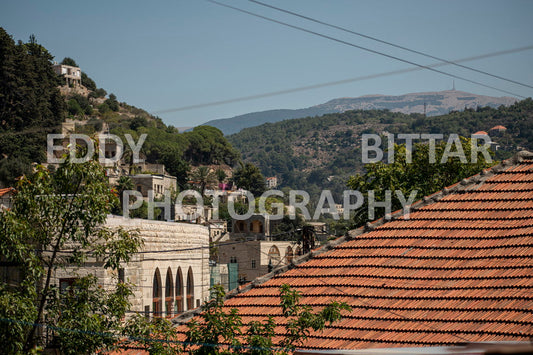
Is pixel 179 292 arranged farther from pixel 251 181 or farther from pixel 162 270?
pixel 251 181

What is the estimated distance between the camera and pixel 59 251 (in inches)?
425

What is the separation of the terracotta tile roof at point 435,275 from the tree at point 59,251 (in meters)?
2.42

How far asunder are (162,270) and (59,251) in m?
7.45

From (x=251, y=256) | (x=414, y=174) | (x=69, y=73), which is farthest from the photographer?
(x=69, y=73)

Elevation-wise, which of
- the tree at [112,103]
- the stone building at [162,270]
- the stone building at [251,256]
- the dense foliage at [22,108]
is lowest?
the stone building at [251,256]

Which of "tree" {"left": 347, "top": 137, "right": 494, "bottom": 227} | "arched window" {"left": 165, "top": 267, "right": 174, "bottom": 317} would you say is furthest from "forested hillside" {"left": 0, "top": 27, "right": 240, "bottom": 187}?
"arched window" {"left": 165, "top": 267, "right": 174, "bottom": 317}

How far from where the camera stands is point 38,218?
11.1 m

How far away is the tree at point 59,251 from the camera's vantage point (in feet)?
32.9

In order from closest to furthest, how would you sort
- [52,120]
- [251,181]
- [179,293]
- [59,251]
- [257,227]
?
[59,251], [179,293], [257,227], [52,120], [251,181]

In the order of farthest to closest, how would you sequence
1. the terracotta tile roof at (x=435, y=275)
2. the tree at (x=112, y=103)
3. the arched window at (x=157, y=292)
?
the tree at (x=112, y=103) → the arched window at (x=157, y=292) → the terracotta tile roof at (x=435, y=275)

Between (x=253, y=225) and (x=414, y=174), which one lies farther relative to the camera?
(x=253, y=225)

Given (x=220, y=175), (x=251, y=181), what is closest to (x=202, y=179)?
(x=251, y=181)

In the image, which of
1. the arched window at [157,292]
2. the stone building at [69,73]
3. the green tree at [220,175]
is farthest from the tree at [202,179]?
the arched window at [157,292]

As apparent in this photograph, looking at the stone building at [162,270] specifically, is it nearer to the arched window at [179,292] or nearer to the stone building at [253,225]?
the arched window at [179,292]
